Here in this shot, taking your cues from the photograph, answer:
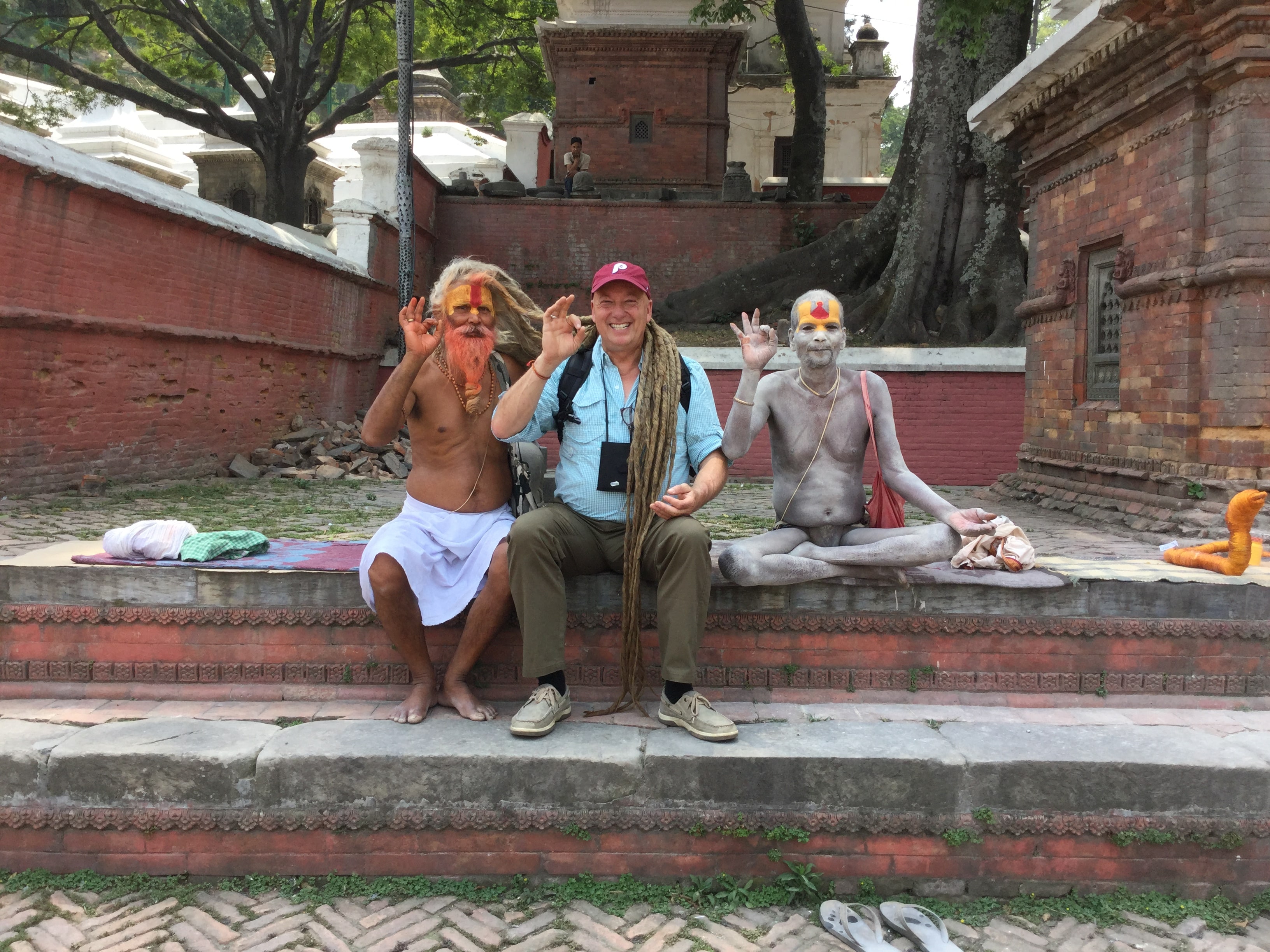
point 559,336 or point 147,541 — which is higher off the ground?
point 559,336

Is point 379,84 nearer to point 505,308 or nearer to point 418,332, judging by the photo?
point 505,308

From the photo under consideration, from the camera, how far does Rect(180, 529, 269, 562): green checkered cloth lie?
144 inches

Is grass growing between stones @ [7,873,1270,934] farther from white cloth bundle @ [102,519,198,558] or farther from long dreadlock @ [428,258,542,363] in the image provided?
long dreadlock @ [428,258,542,363]

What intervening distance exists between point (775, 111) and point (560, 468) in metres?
26.5

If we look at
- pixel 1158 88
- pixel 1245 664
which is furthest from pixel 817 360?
pixel 1158 88

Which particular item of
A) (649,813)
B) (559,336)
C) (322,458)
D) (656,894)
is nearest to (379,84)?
(322,458)

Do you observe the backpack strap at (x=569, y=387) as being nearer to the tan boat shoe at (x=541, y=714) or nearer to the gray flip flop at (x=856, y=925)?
the tan boat shoe at (x=541, y=714)

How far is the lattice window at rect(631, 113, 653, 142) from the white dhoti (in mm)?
17793

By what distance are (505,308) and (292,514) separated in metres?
4.25

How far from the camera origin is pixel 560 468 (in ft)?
11.6

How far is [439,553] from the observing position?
3389 millimetres

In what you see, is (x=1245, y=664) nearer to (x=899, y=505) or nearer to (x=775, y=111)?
(x=899, y=505)

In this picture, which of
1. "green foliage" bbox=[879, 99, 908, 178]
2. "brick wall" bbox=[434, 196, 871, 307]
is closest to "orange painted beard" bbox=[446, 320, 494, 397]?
"brick wall" bbox=[434, 196, 871, 307]

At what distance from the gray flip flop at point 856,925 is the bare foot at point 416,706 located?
1.50 meters
